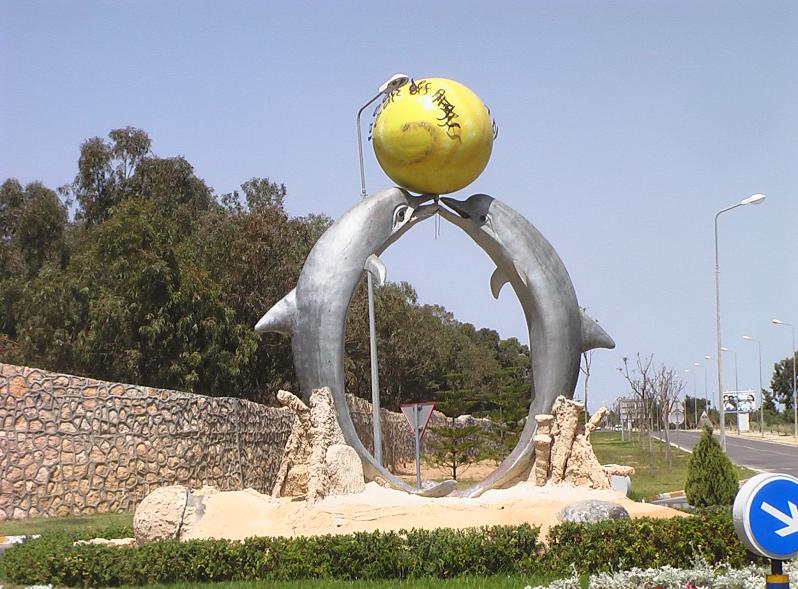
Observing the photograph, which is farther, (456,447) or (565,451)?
(456,447)

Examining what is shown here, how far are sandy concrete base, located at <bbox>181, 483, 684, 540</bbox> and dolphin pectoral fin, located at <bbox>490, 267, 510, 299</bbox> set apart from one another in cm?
296

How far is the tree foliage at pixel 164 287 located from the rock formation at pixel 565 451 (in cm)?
1490

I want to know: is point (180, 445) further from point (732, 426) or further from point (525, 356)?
point (732, 426)

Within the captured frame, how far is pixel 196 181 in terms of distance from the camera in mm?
35469

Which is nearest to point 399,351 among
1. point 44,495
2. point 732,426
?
point 44,495

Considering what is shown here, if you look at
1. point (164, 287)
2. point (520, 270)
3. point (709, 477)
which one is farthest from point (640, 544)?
point (164, 287)

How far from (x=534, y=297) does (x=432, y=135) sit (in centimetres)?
243

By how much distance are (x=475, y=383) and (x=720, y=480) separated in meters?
35.0

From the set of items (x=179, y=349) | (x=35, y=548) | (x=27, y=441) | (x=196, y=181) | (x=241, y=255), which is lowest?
(x=35, y=548)

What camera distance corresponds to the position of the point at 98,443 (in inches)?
698

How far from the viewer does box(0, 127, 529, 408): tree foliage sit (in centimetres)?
2656

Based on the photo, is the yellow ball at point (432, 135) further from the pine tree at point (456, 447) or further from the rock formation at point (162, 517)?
the pine tree at point (456, 447)

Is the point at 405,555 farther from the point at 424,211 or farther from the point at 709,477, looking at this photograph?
the point at 709,477

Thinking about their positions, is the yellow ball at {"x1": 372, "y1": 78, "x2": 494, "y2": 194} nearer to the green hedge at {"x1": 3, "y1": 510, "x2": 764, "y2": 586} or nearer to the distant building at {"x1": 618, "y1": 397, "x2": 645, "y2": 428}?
the green hedge at {"x1": 3, "y1": 510, "x2": 764, "y2": 586}
